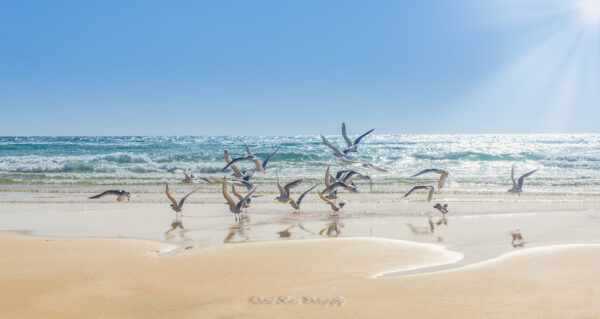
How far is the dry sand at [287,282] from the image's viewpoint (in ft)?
12.2

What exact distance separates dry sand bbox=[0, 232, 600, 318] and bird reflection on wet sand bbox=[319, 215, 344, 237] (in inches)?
51.3

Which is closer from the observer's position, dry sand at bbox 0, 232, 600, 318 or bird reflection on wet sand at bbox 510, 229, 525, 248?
dry sand at bbox 0, 232, 600, 318

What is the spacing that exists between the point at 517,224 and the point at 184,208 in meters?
6.29

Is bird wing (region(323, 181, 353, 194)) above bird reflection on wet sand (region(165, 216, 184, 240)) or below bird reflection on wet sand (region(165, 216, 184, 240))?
above

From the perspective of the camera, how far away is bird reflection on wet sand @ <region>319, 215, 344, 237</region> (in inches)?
294

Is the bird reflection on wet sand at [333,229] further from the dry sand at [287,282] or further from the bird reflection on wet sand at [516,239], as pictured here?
the bird reflection on wet sand at [516,239]

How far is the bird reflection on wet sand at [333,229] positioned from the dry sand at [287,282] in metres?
1.30

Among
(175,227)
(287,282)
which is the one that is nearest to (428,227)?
(175,227)

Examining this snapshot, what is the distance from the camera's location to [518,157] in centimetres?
3192

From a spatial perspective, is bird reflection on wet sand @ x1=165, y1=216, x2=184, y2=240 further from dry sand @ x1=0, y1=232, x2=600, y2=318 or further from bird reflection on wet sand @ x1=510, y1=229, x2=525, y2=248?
bird reflection on wet sand @ x1=510, y1=229, x2=525, y2=248

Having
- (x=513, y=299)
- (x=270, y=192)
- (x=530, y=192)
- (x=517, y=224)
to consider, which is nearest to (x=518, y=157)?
(x=530, y=192)

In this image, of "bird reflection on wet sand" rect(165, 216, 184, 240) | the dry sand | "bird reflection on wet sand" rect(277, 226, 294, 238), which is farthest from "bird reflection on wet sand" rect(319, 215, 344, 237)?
"bird reflection on wet sand" rect(165, 216, 184, 240)

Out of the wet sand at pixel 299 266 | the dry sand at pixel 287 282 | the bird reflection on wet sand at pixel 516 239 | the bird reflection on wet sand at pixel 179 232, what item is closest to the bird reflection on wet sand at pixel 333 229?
the wet sand at pixel 299 266

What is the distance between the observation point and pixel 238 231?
25.4ft
